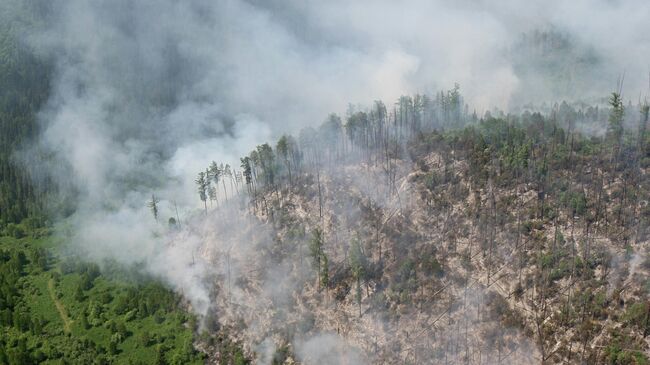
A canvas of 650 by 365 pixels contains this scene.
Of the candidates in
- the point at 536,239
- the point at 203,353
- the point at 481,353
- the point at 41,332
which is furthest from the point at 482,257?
the point at 41,332

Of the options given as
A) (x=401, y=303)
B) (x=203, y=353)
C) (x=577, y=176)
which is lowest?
(x=203, y=353)

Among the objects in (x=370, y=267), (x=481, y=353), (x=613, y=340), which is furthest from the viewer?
(x=370, y=267)

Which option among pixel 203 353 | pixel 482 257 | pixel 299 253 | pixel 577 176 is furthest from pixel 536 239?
pixel 203 353

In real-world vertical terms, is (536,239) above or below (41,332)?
above

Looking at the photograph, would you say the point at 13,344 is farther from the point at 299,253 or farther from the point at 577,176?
the point at 577,176

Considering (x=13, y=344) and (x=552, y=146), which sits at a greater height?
(x=552, y=146)

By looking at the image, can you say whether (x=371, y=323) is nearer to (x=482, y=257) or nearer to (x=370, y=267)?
(x=370, y=267)

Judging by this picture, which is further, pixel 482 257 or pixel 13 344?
pixel 13 344

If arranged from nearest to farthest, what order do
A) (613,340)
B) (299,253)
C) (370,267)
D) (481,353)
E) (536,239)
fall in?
1. (613,340)
2. (481,353)
3. (536,239)
4. (370,267)
5. (299,253)

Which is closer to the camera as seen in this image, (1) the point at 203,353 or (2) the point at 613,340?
(2) the point at 613,340
